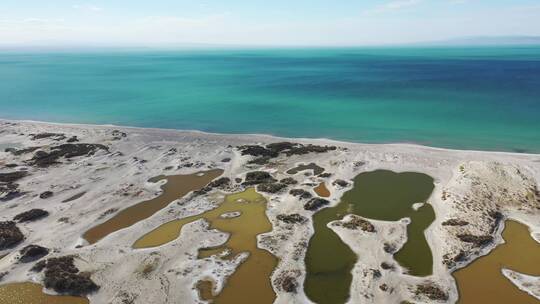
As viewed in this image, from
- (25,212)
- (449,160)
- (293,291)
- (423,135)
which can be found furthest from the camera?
(423,135)

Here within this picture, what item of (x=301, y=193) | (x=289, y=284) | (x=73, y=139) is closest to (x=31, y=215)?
(x=289, y=284)

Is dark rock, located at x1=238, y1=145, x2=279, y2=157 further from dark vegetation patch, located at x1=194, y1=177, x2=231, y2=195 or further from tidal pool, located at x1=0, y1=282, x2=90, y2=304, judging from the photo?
tidal pool, located at x1=0, y1=282, x2=90, y2=304

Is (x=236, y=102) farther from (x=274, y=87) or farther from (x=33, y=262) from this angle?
(x=33, y=262)

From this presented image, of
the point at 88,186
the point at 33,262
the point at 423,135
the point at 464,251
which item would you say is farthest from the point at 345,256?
the point at 423,135

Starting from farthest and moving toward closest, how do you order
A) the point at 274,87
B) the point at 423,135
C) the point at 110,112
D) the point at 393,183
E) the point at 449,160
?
1. the point at 274,87
2. the point at 110,112
3. the point at 423,135
4. the point at 449,160
5. the point at 393,183

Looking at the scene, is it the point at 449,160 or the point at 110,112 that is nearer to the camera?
the point at 449,160

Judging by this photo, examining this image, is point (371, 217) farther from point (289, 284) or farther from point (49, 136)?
point (49, 136)

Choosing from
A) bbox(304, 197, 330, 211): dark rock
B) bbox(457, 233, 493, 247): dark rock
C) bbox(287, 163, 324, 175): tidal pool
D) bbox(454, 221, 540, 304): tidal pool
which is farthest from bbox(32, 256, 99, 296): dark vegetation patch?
bbox(457, 233, 493, 247): dark rock
